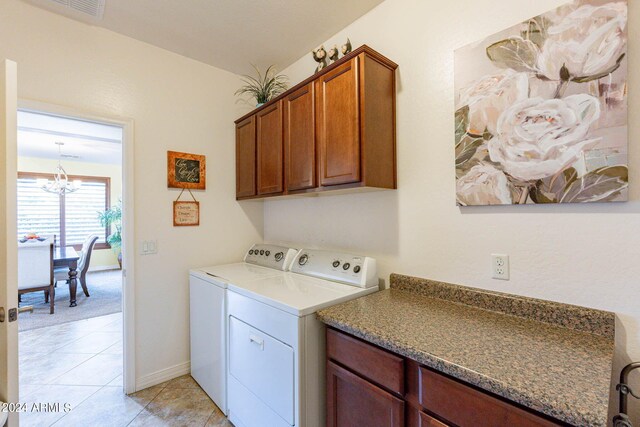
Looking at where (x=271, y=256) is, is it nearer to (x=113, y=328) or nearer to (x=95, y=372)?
(x=95, y=372)

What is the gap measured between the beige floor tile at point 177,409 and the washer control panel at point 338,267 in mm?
1098

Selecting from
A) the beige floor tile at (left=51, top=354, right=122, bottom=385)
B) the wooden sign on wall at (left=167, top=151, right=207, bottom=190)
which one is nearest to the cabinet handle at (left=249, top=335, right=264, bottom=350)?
the wooden sign on wall at (left=167, top=151, right=207, bottom=190)

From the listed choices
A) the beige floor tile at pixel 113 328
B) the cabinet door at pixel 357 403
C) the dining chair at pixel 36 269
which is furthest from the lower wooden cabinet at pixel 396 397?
the dining chair at pixel 36 269

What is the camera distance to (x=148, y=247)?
2.22 metres

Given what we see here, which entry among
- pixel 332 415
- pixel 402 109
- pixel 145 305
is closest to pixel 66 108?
pixel 145 305

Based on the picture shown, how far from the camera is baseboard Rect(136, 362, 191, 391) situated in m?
2.17

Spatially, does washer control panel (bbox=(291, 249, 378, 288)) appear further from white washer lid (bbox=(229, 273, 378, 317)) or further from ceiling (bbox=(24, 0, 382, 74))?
ceiling (bbox=(24, 0, 382, 74))

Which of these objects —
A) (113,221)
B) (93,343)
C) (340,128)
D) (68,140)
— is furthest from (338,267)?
(113,221)

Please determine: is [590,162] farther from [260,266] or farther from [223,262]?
[223,262]

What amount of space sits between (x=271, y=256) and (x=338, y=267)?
770 millimetres

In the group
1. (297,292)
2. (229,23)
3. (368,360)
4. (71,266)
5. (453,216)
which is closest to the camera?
(368,360)

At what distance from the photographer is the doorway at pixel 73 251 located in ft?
6.99

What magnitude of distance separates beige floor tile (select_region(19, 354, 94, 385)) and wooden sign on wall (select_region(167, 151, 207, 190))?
1796mm

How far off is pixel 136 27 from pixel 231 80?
0.80 meters
